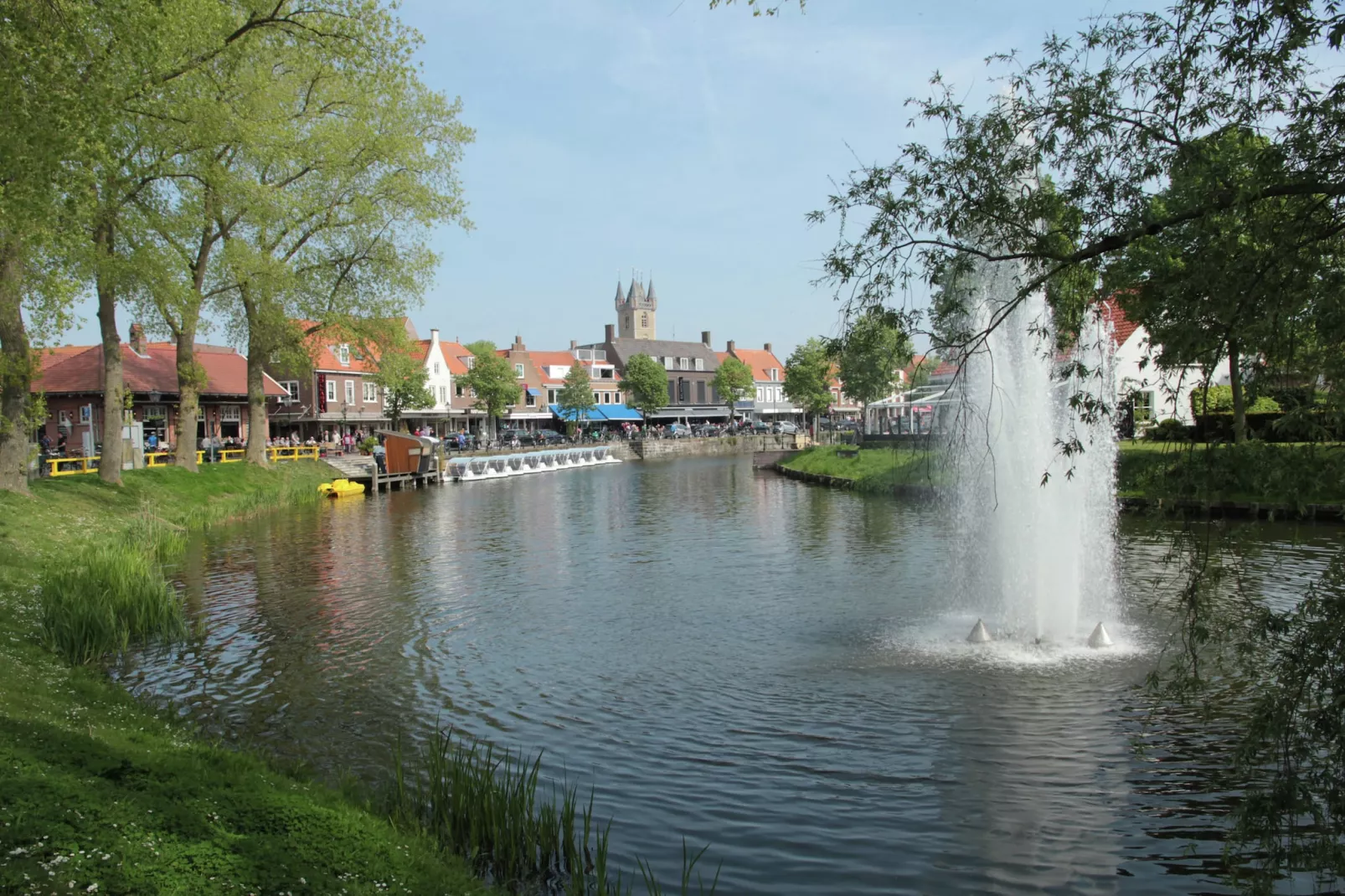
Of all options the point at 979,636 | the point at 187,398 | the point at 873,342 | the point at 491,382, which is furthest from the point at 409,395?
the point at 873,342

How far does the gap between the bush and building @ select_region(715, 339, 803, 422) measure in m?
111

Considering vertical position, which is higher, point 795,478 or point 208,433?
point 208,433

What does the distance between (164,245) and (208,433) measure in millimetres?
28884

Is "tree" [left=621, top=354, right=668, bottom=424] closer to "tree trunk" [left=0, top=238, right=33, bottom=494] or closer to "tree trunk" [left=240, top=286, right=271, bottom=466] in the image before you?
"tree trunk" [left=240, top=286, right=271, bottom=466]

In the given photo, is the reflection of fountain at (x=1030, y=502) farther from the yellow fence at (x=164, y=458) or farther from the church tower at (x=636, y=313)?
the church tower at (x=636, y=313)

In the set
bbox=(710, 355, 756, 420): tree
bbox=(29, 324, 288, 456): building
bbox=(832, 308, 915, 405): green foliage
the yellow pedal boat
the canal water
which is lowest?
the canal water

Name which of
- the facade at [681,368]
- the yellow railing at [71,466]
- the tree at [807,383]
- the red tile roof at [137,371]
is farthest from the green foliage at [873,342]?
the facade at [681,368]

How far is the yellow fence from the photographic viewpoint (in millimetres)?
31547

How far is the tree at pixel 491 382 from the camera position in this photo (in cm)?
8081

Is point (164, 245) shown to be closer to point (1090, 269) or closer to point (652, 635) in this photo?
point (652, 635)

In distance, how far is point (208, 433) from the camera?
56000 millimetres

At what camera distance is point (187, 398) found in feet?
115

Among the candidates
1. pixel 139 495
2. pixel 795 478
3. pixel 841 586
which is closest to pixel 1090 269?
pixel 841 586

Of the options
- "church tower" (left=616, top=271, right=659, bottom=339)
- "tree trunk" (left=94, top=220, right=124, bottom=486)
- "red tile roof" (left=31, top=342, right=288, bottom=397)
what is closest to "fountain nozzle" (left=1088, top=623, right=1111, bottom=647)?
"tree trunk" (left=94, top=220, right=124, bottom=486)
